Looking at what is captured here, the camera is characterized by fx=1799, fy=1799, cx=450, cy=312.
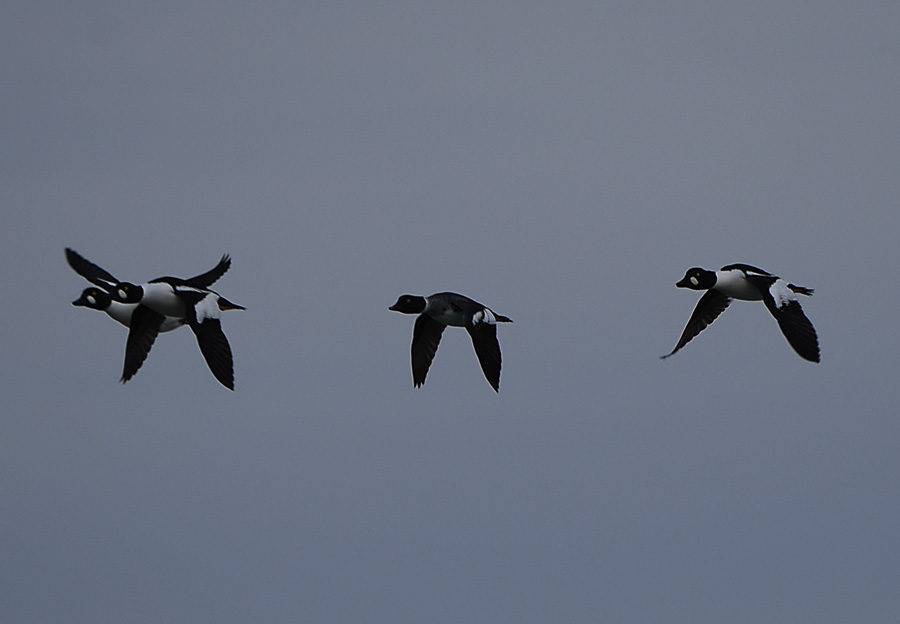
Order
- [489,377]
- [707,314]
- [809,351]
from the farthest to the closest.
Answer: [707,314] → [489,377] → [809,351]

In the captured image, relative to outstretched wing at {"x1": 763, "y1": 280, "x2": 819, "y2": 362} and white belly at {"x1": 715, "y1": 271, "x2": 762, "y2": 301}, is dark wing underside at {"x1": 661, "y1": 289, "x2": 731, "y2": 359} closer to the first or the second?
white belly at {"x1": 715, "y1": 271, "x2": 762, "y2": 301}

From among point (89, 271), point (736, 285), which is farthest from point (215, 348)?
point (736, 285)

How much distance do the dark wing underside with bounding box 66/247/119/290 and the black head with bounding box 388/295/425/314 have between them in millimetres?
5338

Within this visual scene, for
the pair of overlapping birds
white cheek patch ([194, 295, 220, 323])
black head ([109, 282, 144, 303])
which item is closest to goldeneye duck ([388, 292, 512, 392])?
the pair of overlapping birds

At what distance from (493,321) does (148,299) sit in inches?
189

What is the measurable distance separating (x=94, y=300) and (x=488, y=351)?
5882 mm

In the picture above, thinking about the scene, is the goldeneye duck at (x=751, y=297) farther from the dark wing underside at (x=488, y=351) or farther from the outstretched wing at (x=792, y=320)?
the dark wing underside at (x=488, y=351)

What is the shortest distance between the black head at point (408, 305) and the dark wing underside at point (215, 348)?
8.09 ft

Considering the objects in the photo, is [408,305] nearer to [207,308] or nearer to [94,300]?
[207,308]

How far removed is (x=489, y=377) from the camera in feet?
81.7

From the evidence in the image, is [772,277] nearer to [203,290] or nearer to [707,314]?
[707,314]

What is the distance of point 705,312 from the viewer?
86.9ft

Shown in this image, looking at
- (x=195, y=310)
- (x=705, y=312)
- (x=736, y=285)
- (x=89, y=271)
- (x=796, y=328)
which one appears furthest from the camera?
(x=89, y=271)

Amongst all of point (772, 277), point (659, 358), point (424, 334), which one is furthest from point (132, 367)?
point (772, 277)
